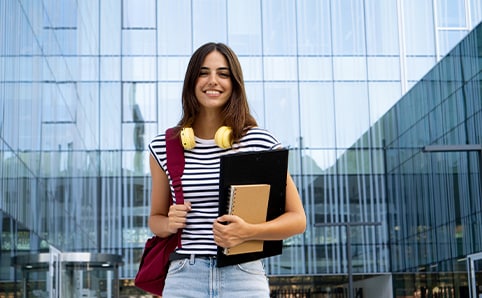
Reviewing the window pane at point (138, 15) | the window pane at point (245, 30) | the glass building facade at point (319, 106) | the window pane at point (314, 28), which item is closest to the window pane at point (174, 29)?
the glass building facade at point (319, 106)

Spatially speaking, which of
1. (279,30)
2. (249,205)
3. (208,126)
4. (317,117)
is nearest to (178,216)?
(249,205)

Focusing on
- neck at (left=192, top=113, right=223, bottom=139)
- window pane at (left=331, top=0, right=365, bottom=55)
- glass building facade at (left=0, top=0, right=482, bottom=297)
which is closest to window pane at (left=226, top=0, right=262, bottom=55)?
glass building facade at (left=0, top=0, right=482, bottom=297)

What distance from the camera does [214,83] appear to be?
2922 millimetres

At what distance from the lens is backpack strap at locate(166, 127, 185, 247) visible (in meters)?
2.90

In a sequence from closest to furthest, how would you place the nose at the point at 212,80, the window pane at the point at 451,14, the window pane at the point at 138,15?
the nose at the point at 212,80, the window pane at the point at 138,15, the window pane at the point at 451,14

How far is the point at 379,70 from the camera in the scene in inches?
1656

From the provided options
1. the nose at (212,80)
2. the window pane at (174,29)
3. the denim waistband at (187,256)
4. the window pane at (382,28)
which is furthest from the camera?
the window pane at (382,28)

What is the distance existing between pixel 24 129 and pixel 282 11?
25.8 m

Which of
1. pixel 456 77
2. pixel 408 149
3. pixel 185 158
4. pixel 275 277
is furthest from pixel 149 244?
pixel 275 277

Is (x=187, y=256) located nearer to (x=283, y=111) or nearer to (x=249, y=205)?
(x=249, y=205)

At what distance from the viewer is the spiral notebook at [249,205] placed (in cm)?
272

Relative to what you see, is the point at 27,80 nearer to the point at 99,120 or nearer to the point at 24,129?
the point at 24,129

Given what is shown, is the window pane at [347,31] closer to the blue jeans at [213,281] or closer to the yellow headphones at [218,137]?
the yellow headphones at [218,137]

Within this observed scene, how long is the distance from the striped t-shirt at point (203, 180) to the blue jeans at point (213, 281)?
5 centimetres
